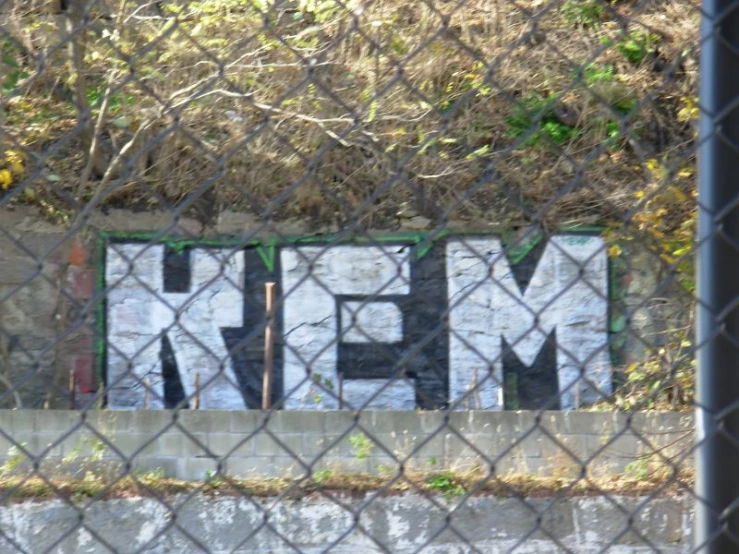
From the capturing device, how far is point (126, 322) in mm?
6758

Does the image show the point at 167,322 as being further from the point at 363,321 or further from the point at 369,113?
the point at 369,113

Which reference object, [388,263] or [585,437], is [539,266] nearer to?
[388,263]

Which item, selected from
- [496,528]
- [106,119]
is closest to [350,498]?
[496,528]

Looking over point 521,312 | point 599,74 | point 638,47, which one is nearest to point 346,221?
point 521,312

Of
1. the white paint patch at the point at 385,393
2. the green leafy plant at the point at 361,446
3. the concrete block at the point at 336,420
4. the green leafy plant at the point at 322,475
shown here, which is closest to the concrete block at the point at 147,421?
the concrete block at the point at 336,420

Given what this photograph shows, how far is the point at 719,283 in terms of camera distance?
1.42 metres

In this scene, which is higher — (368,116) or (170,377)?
(368,116)

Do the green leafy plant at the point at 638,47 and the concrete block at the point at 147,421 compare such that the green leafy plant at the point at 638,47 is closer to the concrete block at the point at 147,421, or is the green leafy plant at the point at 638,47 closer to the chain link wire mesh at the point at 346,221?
the chain link wire mesh at the point at 346,221

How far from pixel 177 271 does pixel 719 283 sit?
5730 mm

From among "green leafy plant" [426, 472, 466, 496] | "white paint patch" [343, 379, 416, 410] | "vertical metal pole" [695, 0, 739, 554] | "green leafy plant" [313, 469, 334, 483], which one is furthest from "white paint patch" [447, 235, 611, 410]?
"vertical metal pole" [695, 0, 739, 554]

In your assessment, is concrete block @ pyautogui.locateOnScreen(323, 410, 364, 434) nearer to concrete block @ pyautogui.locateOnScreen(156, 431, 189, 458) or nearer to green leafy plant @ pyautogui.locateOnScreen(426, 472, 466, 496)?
concrete block @ pyautogui.locateOnScreen(156, 431, 189, 458)

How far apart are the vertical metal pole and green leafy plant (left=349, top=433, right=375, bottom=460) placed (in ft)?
9.42

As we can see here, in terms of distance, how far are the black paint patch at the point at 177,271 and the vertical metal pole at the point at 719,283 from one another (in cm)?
565

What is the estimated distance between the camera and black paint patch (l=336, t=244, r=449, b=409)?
6664 mm
